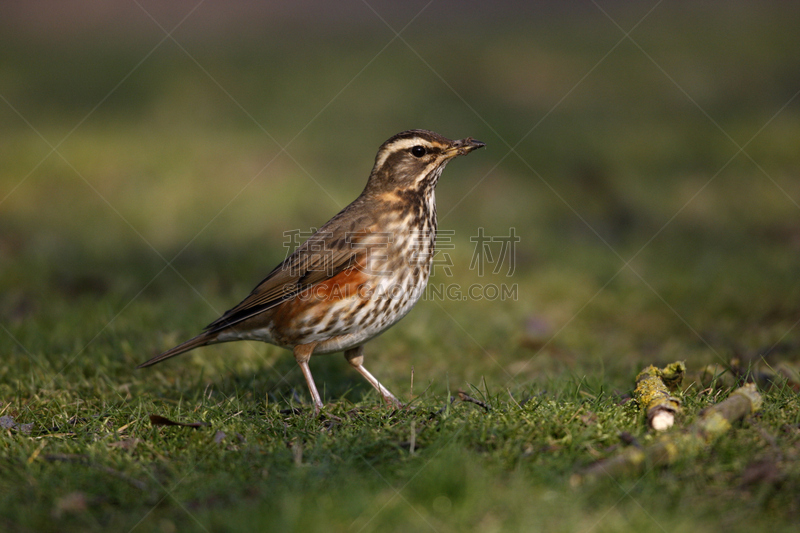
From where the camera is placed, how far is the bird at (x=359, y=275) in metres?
5.60

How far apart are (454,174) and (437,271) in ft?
13.1

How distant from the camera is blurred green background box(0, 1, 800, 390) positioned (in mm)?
7547

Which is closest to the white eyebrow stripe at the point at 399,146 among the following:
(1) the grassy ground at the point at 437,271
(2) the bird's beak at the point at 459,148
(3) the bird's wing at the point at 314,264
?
(2) the bird's beak at the point at 459,148

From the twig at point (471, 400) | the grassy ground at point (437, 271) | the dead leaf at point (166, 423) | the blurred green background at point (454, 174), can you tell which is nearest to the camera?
the grassy ground at point (437, 271)

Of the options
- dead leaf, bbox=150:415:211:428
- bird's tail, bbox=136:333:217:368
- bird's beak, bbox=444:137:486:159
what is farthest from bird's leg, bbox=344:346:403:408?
bird's beak, bbox=444:137:486:159

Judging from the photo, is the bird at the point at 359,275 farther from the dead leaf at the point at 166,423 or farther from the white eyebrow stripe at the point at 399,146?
the dead leaf at the point at 166,423

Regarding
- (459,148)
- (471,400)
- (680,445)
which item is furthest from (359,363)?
(680,445)

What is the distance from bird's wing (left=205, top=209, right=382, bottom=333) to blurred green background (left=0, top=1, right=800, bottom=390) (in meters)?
1.03

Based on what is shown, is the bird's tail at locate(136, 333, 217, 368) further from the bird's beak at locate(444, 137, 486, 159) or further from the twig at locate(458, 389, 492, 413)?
the bird's beak at locate(444, 137, 486, 159)

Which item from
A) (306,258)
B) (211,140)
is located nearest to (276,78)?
(211,140)

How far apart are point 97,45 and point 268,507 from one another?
1789 cm

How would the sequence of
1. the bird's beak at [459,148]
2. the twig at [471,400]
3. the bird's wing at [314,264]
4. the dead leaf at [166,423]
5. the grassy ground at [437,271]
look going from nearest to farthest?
the grassy ground at [437,271], the dead leaf at [166,423], the twig at [471,400], the bird's wing at [314,264], the bird's beak at [459,148]

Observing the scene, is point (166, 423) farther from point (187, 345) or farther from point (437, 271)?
point (437, 271)

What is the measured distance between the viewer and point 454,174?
12797 millimetres
